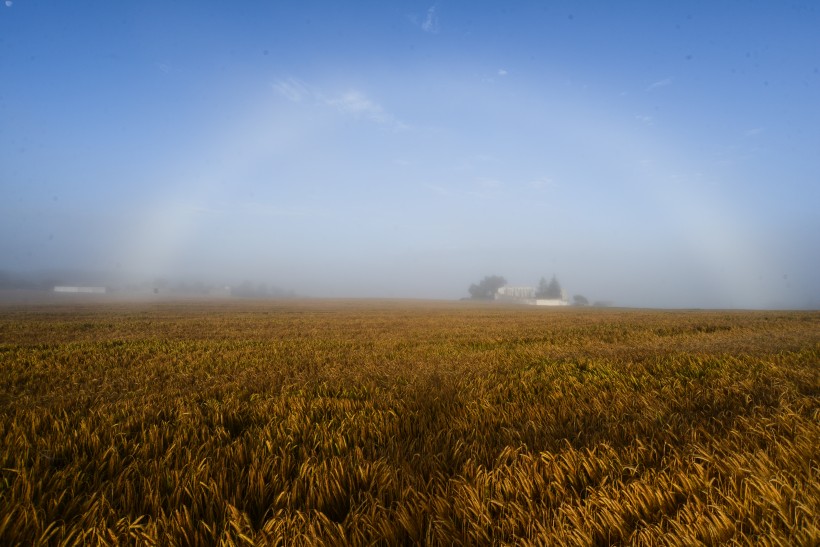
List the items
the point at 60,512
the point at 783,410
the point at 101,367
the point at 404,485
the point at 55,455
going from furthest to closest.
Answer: the point at 101,367 < the point at 783,410 < the point at 55,455 < the point at 404,485 < the point at 60,512

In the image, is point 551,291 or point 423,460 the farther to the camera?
point 551,291

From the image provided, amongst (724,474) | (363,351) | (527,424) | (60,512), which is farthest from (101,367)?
(724,474)

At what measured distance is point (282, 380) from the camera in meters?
7.55

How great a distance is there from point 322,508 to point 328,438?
1.32 meters

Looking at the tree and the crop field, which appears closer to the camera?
the crop field

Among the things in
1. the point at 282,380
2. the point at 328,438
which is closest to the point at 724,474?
the point at 328,438

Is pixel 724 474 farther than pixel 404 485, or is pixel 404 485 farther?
pixel 404 485

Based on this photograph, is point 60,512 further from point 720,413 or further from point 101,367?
point 101,367

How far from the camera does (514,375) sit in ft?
24.3

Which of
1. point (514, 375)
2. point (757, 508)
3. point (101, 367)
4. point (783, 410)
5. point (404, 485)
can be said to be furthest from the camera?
point (101, 367)

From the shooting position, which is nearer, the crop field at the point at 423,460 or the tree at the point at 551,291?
the crop field at the point at 423,460

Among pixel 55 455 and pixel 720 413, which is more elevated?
pixel 720 413

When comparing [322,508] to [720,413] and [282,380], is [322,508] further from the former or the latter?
[282,380]

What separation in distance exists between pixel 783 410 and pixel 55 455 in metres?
7.64
